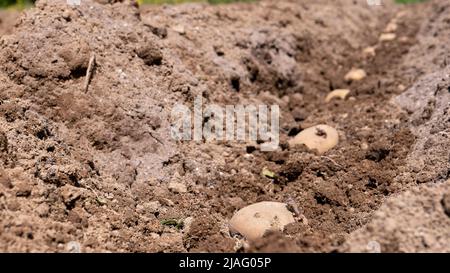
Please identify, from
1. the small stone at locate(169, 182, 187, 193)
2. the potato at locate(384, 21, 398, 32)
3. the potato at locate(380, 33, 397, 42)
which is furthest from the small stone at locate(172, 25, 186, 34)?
the potato at locate(384, 21, 398, 32)

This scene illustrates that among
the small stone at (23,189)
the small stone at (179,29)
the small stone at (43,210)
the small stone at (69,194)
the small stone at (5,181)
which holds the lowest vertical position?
the small stone at (69,194)

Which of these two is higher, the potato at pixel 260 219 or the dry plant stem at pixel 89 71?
the dry plant stem at pixel 89 71

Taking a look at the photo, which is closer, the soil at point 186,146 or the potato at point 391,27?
the soil at point 186,146

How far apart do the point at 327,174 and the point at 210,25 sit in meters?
2.83

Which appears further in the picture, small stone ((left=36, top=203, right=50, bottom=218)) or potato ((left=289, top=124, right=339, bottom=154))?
potato ((left=289, top=124, right=339, bottom=154))

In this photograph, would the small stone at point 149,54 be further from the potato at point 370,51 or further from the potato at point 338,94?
the potato at point 370,51

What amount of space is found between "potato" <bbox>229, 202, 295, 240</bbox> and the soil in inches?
3.5

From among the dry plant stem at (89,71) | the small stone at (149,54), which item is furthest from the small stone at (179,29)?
the dry plant stem at (89,71)

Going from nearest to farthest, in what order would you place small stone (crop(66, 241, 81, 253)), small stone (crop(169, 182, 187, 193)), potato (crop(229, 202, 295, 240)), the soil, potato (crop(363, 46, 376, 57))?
1. small stone (crop(66, 241, 81, 253))
2. the soil
3. potato (crop(229, 202, 295, 240))
4. small stone (crop(169, 182, 187, 193))
5. potato (crop(363, 46, 376, 57))

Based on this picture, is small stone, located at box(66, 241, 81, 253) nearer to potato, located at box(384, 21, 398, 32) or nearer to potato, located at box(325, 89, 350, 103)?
potato, located at box(325, 89, 350, 103)

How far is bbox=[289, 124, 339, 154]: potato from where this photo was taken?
5.80m

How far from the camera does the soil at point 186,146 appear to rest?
3898 millimetres
